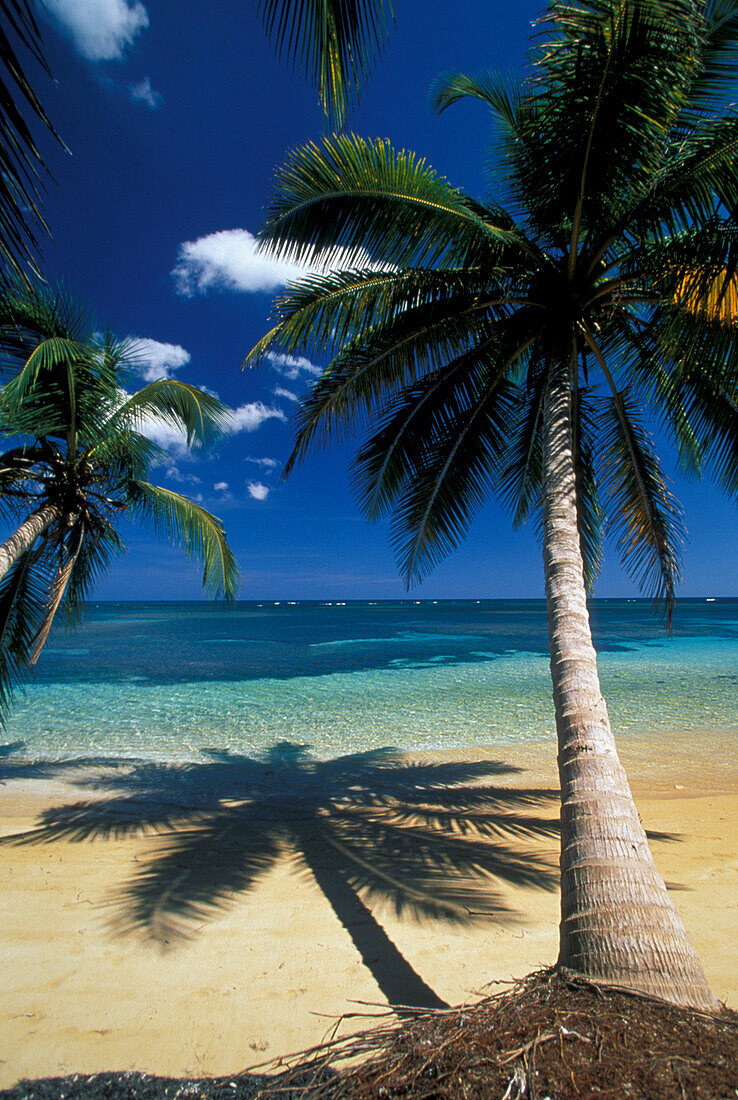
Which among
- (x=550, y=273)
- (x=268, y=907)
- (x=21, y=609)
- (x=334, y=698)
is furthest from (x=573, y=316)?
(x=334, y=698)

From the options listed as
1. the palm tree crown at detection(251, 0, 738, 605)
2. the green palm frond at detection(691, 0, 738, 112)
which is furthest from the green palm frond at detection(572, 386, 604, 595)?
the green palm frond at detection(691, 0, 738, 112)

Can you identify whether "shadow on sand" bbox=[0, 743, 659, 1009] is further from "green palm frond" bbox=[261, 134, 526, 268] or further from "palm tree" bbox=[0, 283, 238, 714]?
"green palm frond" bbox=[261, 134, 526, 268]

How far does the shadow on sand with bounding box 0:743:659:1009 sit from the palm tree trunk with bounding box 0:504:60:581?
2.99 metres

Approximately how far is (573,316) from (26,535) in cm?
613

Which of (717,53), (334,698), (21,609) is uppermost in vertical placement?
(717,53)

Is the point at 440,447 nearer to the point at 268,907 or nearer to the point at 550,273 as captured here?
the point at 550,273

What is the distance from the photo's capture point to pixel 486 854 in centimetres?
482

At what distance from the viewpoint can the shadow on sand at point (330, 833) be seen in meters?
3.92

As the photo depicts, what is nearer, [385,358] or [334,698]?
[385,358]

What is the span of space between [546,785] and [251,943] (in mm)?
5120

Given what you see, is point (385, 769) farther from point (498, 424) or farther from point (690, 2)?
point (690, 2)

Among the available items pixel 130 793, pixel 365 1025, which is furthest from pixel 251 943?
pixel 130 793

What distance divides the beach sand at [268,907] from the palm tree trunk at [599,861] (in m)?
1.15

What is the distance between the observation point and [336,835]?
563cm
